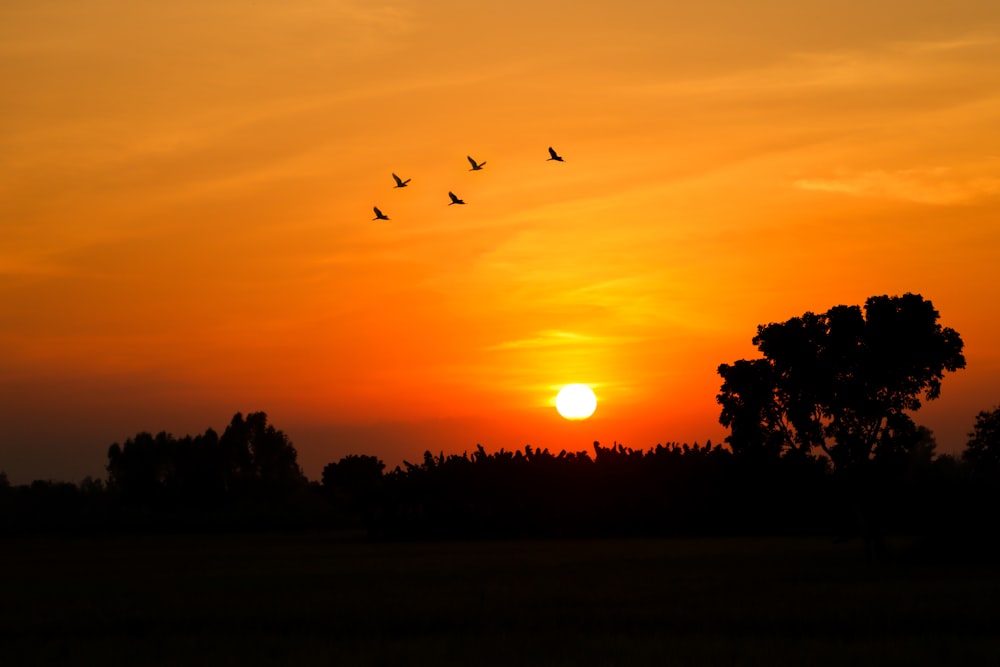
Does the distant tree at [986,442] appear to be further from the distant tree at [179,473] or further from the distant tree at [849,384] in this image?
the distant tree at [179,473]

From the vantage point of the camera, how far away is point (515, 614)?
37469 mm

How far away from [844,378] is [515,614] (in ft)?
111

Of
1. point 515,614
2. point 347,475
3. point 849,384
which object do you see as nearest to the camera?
point 515,614

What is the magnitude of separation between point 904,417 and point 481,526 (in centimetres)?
6526

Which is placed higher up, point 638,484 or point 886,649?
point 638,484

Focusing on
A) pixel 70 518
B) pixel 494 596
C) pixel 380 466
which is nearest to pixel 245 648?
pixel 494 596

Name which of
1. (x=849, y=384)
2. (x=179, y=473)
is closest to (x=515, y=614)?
(x=849, y=384)

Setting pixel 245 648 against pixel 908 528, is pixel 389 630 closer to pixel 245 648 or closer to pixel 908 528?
pixel 245 648

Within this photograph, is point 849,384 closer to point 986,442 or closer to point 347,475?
point 986,442

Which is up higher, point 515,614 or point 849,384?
point 849,384

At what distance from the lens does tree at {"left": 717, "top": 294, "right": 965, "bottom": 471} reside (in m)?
64.3

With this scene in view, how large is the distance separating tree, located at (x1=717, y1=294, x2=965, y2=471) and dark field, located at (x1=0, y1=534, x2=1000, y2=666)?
690 centimetres

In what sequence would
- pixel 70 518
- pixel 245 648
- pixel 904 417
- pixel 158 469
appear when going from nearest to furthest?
pixel 245 648 → pixel 904 417 → pixel 70 518 → pixel 158 469

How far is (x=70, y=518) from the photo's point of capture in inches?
5369
